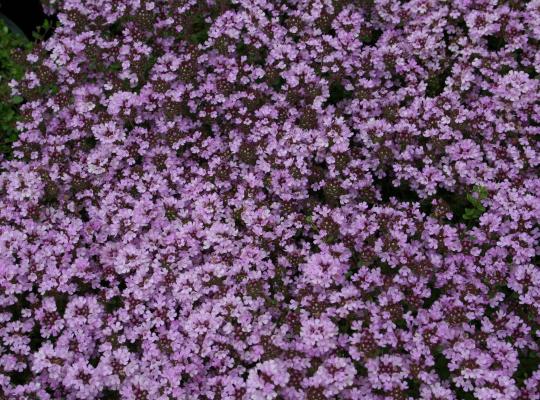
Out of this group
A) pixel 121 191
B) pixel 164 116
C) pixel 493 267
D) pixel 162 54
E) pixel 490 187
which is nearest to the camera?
pixel 493 267

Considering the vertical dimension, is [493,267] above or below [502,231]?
below

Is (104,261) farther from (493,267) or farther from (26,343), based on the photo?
(493,267)

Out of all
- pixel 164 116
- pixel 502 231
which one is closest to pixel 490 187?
pixel 502 231

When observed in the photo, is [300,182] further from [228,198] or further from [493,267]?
[493,267]

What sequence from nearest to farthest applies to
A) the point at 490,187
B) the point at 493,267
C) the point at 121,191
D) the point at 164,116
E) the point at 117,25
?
1. the point at 493,267
2. the point at 490,187
3. the point at 121,191
4. the point at 164,116
5. the point at 117,25

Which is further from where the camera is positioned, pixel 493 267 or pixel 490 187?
pixel 490 187

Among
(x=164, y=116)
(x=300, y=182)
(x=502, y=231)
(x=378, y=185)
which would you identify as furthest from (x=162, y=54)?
(x=502, y=231)

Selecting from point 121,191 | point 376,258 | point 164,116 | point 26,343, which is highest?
point 164,116
